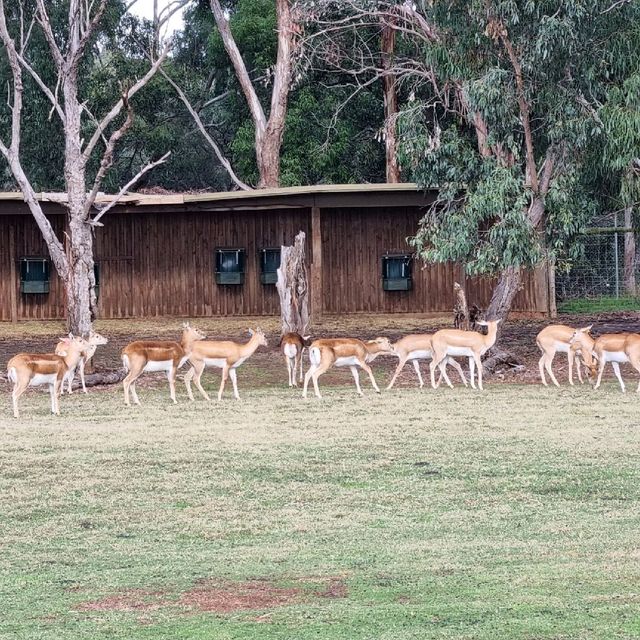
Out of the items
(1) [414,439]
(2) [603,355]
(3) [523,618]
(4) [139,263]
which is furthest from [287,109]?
(3) [523,618]

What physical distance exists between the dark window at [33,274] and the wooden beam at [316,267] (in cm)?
782

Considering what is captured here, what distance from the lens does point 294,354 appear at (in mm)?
23891

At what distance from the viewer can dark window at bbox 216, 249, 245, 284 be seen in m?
38.6

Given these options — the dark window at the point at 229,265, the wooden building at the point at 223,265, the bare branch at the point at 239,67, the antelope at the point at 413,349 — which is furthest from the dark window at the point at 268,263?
the antelope at the point at 413,349

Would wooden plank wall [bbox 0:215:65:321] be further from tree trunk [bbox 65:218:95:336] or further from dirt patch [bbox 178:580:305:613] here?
dirt patch [bbox 178:580:305:613]

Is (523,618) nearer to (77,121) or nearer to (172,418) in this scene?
(172,418)

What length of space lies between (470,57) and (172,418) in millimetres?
10602

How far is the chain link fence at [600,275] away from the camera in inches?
1586

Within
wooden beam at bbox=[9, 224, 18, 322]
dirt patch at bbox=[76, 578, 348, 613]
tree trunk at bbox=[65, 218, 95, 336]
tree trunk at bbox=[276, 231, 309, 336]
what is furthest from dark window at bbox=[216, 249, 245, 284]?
dirt patch at bbox=[76, 578, 348, 613]

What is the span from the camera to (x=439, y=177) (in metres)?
27.9

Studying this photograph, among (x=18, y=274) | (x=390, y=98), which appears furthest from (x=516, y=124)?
(x=18, y=274)

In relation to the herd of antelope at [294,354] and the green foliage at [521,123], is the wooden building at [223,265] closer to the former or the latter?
the green foliage at [521,123]

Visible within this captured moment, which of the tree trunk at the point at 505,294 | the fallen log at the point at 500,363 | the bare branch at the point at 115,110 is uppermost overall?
the bare branch at the point at 115,110

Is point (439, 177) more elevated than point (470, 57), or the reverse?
point (470, 57)
